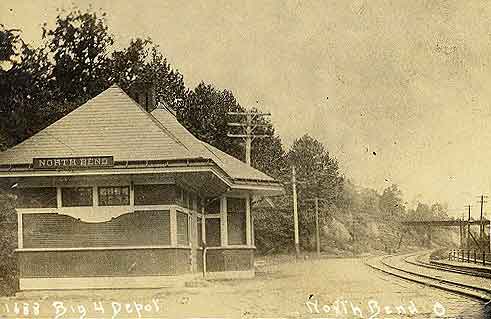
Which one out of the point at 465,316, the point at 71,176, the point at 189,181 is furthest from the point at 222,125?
the point at 465,316

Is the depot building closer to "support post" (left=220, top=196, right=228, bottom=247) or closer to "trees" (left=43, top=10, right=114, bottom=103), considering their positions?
"trees" (left=43, top=10, right=114, bottom=103)

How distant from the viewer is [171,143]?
16.6m

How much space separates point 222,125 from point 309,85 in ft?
42.2

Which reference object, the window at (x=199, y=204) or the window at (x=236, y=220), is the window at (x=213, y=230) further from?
the window at (x=199, y=204)

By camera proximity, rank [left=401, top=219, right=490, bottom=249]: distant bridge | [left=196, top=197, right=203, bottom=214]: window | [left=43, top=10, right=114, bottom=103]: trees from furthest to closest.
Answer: [left=401, top=219, right=490, bottom=249]: distant bridge → [left=196, top=197, right=203, bottom=214]: window → [left=43, top=10, right=114, bottom=103]: trees

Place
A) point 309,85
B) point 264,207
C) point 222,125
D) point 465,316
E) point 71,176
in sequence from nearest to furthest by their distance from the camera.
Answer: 1. point 465,316
2. point 309,85
3. point 71,176
4. point 222,125
5. point 264,207

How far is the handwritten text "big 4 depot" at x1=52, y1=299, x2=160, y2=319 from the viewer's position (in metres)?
12.1

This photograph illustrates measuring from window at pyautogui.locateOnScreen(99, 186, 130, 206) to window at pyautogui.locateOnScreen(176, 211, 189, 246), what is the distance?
3.93 feet

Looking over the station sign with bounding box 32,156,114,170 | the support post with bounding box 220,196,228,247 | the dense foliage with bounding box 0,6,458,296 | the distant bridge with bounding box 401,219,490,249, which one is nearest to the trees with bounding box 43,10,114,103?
the dense foliage with bounding box 0,6,458,296

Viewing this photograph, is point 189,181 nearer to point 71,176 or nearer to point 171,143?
point 171,143

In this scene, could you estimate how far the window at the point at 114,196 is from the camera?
1614 cm

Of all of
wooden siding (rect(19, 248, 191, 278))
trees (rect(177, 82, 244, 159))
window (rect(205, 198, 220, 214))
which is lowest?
wooden siding (rect(19, 248, 191, 278))

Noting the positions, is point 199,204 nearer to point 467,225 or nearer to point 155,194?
point 155,194

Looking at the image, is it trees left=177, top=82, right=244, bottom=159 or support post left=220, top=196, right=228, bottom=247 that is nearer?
support post left=220, top=196, right=228, bottom=247
